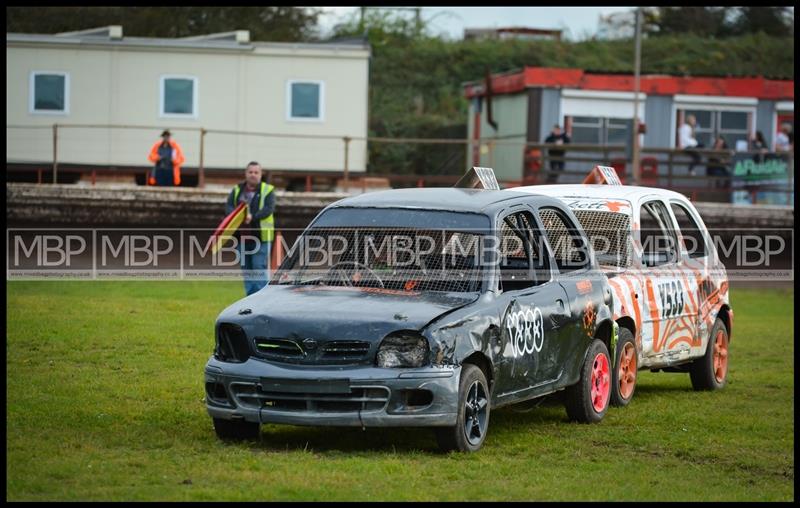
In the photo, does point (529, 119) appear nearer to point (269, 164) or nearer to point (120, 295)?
point (269, 164)

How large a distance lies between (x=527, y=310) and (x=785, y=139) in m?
28.3

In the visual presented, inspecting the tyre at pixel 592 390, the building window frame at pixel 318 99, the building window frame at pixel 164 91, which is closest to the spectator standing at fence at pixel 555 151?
the building window frame at pixel 318 99

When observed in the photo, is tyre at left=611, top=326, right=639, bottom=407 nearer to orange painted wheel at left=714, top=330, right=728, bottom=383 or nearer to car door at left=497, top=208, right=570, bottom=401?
car door at left=497, top=208, right=570, bottom=401

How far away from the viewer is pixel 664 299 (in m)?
11.9

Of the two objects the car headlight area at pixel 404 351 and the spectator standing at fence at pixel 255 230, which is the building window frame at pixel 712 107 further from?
the car headlight area at pixel 404 351

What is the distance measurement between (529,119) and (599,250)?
23.7m

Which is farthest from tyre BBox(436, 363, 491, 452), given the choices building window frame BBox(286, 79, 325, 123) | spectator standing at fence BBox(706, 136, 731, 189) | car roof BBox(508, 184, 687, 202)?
spectator standing at fence BBox(706, 136, 731, 189)

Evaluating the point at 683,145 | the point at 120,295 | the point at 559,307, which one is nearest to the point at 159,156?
the point at 120,295

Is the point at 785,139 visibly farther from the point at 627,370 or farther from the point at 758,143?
the point at 627,370

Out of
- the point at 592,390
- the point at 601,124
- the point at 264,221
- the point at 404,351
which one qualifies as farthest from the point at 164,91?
the point at 404,351

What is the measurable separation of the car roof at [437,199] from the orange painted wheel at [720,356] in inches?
151

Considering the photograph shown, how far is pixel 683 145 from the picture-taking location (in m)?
34.9

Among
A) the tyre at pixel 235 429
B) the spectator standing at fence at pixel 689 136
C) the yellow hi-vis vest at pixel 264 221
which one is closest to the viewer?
the tyre at pixel 235 429

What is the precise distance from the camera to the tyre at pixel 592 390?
10281mm
